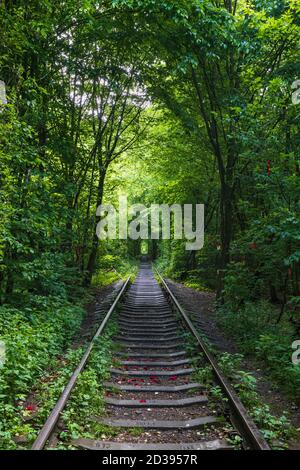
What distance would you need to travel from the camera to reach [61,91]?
36.7ft

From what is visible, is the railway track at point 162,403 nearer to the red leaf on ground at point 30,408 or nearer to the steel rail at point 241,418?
the steel rail at point 241,418

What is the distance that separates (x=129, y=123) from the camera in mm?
16344

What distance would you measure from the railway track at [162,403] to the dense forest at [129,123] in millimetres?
900

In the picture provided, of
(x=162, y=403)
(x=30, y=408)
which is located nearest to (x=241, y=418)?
(x=162, y=403)

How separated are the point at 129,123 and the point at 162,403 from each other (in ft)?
42.6

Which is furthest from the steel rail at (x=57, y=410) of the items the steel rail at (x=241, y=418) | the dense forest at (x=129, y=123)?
the steel rail at (x=241, y=418)

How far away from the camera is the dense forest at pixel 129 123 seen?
23.4 feet

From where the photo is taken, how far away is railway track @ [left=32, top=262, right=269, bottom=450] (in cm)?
427

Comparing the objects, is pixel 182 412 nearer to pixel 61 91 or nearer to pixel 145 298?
pixel 61 91

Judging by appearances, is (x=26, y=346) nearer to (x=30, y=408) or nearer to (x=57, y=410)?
(x=30, y=408)

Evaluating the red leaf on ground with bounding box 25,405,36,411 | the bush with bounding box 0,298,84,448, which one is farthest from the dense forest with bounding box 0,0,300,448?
→ the red leaf on ground with bounding box 25,405,36,411

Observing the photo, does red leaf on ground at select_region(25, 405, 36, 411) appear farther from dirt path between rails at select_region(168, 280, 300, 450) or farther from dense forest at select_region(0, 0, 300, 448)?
dirt path between rails at select_region(168, 280, 300, 450)

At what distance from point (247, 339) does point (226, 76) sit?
7911mm

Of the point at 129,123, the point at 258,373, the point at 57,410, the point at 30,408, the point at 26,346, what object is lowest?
the point at 258,373
